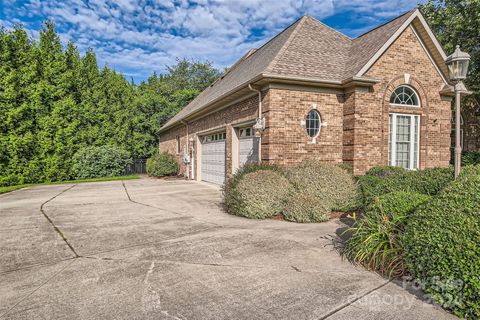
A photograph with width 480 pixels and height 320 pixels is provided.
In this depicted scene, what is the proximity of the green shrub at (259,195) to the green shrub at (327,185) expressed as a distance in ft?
1.24

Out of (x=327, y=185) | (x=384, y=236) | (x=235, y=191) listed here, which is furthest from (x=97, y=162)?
(x=384, y=236)

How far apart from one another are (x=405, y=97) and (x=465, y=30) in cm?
960

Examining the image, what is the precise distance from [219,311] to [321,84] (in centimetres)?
812

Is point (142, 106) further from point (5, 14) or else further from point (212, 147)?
point (212, 147)

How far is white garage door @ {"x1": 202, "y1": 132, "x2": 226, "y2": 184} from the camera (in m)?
13.3

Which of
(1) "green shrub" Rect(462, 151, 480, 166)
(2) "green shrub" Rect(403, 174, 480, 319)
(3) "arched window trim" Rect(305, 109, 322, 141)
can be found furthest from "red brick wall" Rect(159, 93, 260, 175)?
(1) "green shrub" Rect(462, 151, 480, 166)

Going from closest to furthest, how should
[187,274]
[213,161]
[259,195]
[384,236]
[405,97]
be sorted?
[187,274], [384,236], [259,195], [405,97], [213,161]

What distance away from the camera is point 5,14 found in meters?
14.3

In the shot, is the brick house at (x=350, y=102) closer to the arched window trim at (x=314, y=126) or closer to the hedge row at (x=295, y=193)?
the arched window trim at (x=314, y=126)

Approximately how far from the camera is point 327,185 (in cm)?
722

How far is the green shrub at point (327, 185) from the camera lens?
712 cm

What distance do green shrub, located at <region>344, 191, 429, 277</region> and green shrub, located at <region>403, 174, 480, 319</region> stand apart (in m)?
0.42

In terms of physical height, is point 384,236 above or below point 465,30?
below

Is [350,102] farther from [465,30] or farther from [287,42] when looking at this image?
[465,30]
